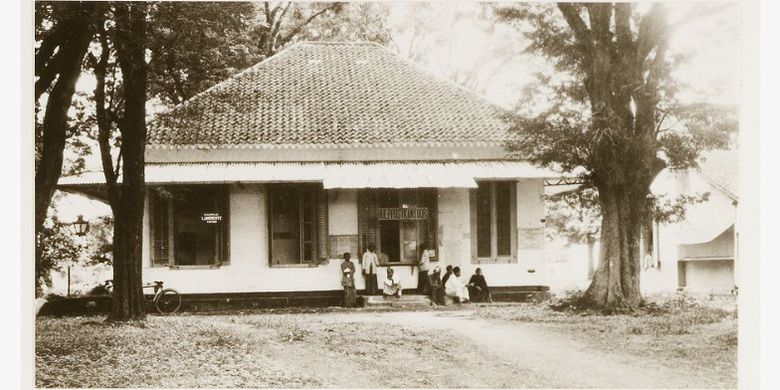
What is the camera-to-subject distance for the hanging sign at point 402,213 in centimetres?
1188

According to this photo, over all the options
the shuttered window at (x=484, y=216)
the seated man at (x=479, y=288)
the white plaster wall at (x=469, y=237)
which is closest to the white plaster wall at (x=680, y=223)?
the seated man at (x=479, y=288)

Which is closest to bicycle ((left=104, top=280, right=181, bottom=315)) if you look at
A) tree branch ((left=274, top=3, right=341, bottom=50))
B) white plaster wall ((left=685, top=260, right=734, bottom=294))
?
white plaster wall ((left=685, top=260, right=734, bottom=294))

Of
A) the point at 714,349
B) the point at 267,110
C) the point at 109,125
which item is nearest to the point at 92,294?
the point at 109,125

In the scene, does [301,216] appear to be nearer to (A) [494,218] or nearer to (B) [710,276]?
(A) [494,218]

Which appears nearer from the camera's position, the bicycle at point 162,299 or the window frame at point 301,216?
the bicycle at point 162,299

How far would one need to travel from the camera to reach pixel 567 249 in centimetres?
1166

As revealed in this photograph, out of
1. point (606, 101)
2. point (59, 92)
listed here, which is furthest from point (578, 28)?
point (59, 92)

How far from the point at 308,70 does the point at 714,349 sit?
8.58 meters

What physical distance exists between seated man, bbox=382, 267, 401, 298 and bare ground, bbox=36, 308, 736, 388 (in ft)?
9.23

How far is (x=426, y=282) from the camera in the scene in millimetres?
11312

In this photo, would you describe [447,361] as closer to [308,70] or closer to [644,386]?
[644,386]

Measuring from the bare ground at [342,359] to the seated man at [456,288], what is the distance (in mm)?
2018

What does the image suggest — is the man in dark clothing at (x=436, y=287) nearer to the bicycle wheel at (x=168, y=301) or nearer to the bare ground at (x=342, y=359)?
the bare ground at (x=342, y=359)

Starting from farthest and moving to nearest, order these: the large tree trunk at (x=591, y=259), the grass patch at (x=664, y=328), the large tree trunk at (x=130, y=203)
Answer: the large tree trunk at (x=591, y=259) < the large tree trunk at (x=130, y=203) < the grass patch at (x=664, y=328)
